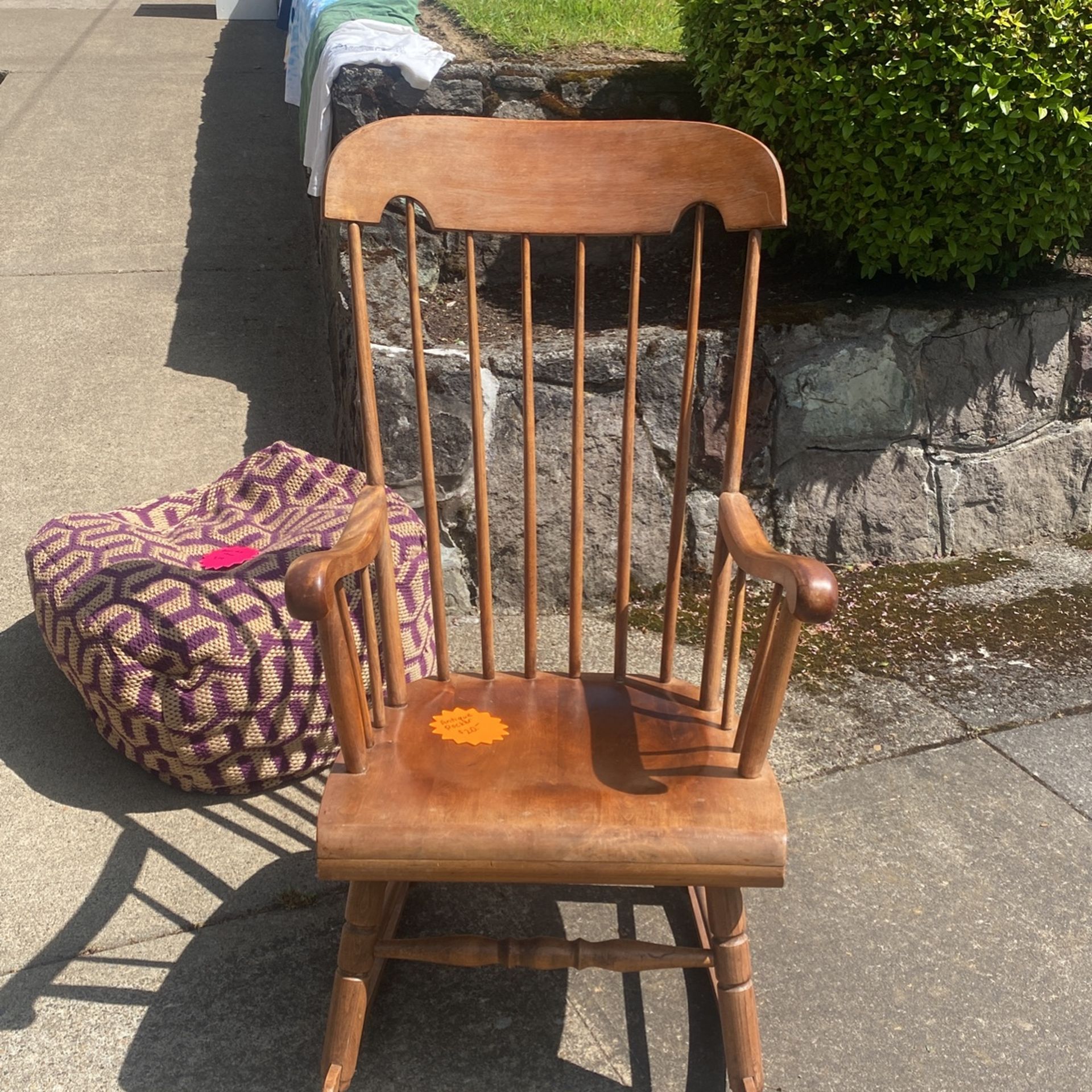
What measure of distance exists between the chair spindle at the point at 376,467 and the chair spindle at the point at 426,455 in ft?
0.22

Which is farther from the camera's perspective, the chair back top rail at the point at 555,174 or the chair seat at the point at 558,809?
the chair back top rail at the point at 555,174

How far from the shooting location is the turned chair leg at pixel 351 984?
1480mm

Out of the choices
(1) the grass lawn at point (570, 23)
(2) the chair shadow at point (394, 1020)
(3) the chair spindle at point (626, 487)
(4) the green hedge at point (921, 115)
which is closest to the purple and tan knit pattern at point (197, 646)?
(2) the chair shadow at point (394, 1020)

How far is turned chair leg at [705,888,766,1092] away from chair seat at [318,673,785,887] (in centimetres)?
15

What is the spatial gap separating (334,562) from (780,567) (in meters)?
0.51

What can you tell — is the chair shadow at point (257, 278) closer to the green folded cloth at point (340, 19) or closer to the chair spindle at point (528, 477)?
the green folded cloth at point (340, 19)

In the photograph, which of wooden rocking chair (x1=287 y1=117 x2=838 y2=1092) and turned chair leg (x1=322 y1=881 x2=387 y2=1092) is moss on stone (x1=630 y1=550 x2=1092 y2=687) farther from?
turned chair leg (x1=322 y1=881 x2=387 y2=1092)

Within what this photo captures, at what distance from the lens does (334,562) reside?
52.9 inches

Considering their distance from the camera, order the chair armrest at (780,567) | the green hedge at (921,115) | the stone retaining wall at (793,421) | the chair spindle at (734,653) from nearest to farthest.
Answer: the chair armrest at (780,567) → the chair spindle at (734,653) → the green hedge at (921,115) → the stone retaining wall at (793,421)

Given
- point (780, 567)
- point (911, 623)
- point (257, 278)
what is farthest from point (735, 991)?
point (257, 278)

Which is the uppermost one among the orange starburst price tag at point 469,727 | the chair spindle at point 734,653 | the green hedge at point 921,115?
the green hedge at point 921,115

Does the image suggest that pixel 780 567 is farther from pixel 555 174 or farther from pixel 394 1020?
pixel 394 1020

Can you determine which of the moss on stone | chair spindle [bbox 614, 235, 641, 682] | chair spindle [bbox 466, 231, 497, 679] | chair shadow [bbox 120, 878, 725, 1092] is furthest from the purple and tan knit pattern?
the moss on stone

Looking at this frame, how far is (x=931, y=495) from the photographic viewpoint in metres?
2.83
